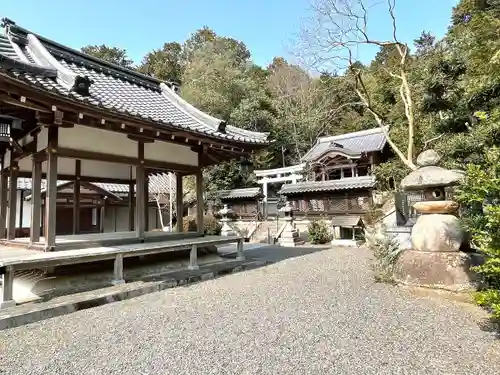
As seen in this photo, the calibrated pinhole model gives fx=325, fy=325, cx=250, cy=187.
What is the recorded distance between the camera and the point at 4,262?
171 inches

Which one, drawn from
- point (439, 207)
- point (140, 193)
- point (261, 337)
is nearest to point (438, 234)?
point (439, 207)

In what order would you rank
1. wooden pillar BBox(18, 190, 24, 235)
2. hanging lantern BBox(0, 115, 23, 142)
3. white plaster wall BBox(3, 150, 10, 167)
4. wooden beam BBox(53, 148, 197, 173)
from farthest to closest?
wooden pillar BBox(18, 190, 24, 235) < white plaster wall BBox(3, 150, 10, 167) < hanging lantern BBox(0, 115, 23, 142) < wooden beam BBox(53, 148, 197, 173)

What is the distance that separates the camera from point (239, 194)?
2245 centimetres

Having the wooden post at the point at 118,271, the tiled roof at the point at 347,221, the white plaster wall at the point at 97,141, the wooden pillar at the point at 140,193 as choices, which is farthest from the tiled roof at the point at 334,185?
the wooden post at the point at 118,271

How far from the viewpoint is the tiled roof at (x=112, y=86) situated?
5.64m

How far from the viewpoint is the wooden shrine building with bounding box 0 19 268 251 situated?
4.98m

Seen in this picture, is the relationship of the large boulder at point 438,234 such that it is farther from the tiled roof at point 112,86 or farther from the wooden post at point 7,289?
the wooden post at point 7,289

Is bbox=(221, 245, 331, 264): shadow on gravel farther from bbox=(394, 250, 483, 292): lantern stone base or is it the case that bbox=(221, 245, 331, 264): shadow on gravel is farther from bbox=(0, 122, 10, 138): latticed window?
bbox=(0, 122, 10, 138): latticed window

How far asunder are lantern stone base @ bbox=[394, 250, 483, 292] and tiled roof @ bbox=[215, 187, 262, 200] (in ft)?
54.0

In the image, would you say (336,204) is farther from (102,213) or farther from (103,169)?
(103,169)

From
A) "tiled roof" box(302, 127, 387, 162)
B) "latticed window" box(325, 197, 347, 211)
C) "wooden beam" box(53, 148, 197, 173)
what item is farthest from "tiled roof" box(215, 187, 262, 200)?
"wooden beam" box(53, 148, 197, 173)

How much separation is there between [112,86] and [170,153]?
2.34 metres

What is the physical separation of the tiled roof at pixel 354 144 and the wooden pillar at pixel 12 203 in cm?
1877

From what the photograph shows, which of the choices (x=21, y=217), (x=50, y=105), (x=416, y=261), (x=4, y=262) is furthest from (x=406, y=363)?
(x=21, y=217)
